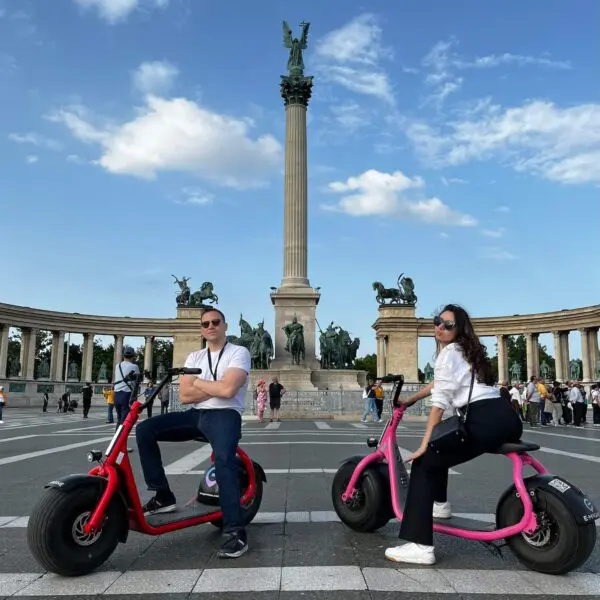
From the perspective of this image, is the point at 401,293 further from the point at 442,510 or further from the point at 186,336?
the point at 442,510

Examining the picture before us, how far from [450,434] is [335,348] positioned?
42276mm

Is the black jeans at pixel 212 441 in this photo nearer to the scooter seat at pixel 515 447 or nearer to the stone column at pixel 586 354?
the scooter seat at pixel 515 447

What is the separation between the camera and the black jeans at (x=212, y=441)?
16.8 feet

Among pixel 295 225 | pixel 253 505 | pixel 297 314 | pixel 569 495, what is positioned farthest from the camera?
pixel 295 225

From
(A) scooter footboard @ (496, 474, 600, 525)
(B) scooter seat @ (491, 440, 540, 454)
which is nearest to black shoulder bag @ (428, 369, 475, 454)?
(B) scooter seat @ (491, 440, 540, 454)

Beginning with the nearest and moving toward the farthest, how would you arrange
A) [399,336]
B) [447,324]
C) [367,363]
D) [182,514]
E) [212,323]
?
[447,324]
[182,514]
[212,323]
[399,336]
[367,363]

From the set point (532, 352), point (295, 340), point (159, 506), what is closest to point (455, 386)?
point (159, 506)

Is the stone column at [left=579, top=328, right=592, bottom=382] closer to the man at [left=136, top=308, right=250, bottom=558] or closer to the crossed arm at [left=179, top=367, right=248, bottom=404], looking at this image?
the man at [left=136, top=308, right=250, bottom=558]

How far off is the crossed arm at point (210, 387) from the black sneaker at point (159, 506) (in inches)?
36.6

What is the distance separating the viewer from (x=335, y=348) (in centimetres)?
4684

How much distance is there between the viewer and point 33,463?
1152cm

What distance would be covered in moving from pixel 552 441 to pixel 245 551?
609 inches

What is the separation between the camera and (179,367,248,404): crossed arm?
5.20 metres

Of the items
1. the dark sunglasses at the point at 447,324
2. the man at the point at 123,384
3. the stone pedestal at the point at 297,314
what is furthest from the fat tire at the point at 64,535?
the stone pedestal at the point at 297,314
